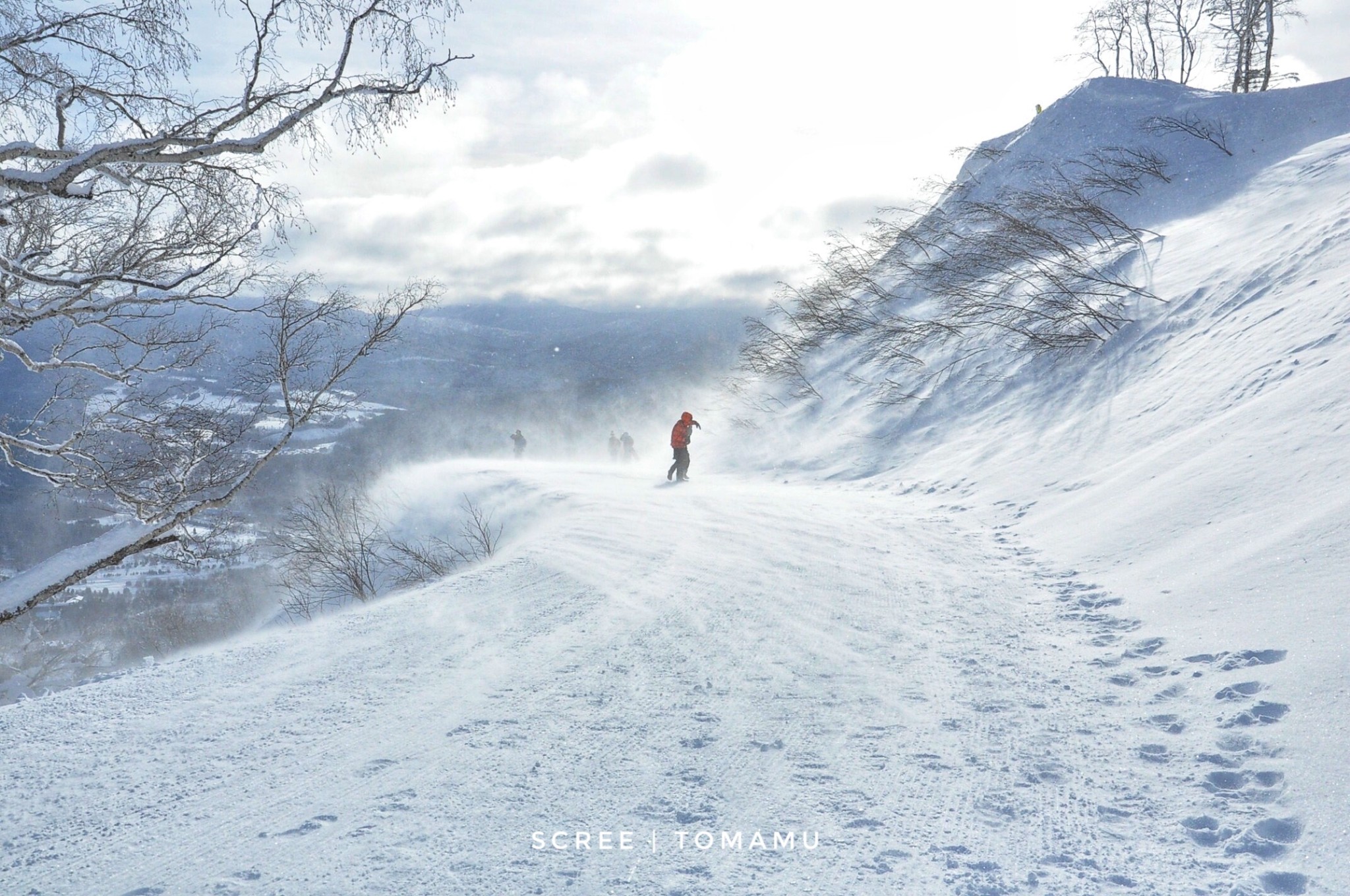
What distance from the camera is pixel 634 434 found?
2825 cm

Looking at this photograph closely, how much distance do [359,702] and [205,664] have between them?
1.85 meters

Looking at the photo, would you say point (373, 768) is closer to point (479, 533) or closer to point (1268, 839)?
point (1268, 839)

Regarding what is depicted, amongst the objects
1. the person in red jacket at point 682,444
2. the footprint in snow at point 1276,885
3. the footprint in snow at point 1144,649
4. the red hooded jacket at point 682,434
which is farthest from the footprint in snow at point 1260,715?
the red hooded jacket at point 682,434

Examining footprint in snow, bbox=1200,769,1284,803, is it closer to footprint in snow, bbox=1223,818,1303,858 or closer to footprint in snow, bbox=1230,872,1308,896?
footprint in snow, bbox=1223,818,1303,858

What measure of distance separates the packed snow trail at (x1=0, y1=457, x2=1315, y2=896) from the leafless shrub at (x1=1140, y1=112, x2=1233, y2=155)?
21.0 metres

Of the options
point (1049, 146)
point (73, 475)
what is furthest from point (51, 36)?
point (1049, 146)

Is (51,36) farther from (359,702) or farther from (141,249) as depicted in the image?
(359,702)

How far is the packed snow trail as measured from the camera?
3.04 metres

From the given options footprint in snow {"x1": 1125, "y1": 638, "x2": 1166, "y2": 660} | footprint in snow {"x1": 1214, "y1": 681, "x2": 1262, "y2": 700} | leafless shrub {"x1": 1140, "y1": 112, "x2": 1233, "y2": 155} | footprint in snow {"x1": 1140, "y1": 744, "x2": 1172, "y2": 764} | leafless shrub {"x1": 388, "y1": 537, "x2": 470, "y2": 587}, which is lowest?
footprint in snow {"x1": 1140, "y1": 744, "x2": 1172, "y2": 764}

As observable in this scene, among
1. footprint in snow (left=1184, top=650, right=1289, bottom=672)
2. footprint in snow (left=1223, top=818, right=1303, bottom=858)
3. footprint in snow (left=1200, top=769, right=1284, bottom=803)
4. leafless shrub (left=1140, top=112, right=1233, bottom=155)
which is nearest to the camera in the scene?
footprint in snow (left=1223, top=818, right=1303, bottom=858)

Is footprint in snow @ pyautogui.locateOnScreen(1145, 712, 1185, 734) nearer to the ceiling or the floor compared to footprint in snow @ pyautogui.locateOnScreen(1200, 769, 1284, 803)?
nearer to the ceiling

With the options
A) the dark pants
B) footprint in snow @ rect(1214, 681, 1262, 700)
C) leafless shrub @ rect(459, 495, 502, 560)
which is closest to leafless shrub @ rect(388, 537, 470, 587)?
leafless shrub @ rect(459, 495, 502, 560)

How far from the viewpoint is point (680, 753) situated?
3922 millimetres

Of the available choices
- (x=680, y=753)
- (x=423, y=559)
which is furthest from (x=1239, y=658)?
(x=423, y=559)
